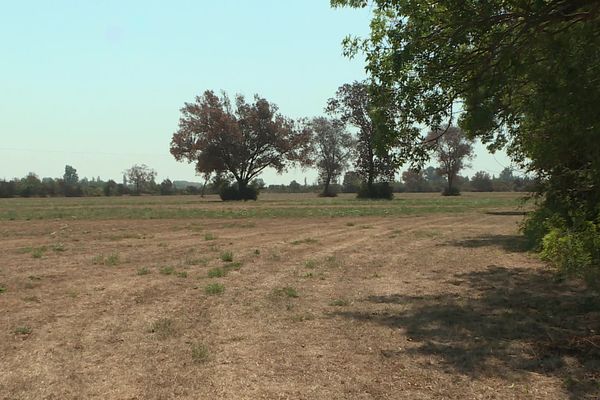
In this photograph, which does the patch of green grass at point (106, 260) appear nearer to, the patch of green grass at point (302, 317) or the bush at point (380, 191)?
the patch of green grass at point (302, 317)

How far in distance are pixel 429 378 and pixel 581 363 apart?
1.78m

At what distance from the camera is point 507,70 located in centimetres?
777

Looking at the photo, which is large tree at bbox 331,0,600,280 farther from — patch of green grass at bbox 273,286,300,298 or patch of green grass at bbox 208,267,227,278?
patch of green grass at bbox 208,267,227,278

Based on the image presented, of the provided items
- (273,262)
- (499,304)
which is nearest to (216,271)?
(273,262)

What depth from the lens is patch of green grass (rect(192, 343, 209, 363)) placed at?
5316 millimetres

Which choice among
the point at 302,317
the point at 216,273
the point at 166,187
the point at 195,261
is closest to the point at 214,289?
the point at 216,273

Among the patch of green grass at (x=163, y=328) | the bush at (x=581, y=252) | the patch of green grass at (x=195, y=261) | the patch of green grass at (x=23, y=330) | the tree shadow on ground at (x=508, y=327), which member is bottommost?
the tree shadow on ground at (x=508, y=327)

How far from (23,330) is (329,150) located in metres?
87.9

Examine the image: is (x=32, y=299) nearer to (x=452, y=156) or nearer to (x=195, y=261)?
(x=195, y=261)

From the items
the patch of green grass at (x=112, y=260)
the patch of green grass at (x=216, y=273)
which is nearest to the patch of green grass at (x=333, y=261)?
the patch of green grass at (x=216, y=273)

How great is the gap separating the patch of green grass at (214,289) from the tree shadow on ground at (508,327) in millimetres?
2564

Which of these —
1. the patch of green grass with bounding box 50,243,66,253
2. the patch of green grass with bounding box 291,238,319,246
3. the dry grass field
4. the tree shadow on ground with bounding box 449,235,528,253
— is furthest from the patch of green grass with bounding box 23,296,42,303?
the tree shadow on ground with bounding box 449,235,528,253

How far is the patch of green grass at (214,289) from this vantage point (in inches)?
344

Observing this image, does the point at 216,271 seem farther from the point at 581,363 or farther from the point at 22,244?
the point at 22,244
